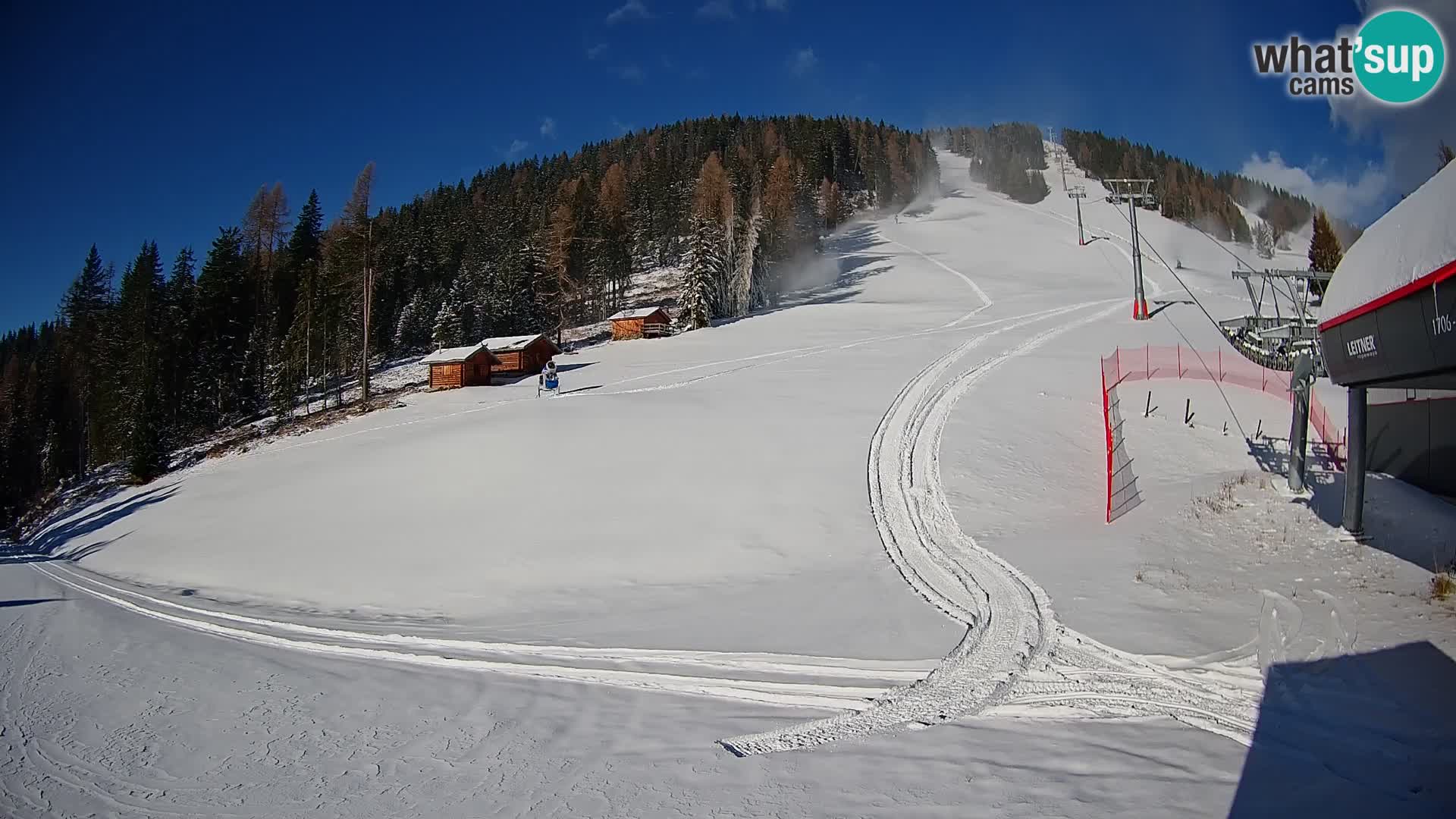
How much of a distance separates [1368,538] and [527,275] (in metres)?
52.7

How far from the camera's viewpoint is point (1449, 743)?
4367 mm

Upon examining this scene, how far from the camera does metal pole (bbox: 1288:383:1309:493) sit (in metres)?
10.9

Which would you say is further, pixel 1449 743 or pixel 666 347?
pixel 666 347

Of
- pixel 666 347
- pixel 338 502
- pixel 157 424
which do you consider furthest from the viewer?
pixel 666 347

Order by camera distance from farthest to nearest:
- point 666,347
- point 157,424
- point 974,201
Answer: point 974,201 → point 666,347 → point 157,424

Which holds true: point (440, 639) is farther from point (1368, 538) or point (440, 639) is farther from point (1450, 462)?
point (1450, 462)

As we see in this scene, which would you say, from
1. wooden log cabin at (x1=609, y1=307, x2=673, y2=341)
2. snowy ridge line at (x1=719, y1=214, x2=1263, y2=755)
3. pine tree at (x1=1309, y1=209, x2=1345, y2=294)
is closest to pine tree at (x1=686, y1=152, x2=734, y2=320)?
wooden log cabin at (x1=609, y1=307, x2=673, y2=341)

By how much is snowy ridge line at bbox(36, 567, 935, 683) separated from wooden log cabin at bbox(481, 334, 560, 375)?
112 ft

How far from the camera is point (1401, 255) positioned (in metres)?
6.53

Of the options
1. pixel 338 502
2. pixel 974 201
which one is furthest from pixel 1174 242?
pixel 338 502

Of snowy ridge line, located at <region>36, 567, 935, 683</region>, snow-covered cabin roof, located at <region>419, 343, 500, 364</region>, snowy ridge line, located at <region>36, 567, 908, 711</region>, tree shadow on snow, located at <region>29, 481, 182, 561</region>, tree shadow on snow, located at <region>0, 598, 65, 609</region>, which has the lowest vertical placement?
tree shadow on snow, located at <region>29, 481, 182, 561</region>

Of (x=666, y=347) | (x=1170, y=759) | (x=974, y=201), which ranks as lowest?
(x=1170, y=759)

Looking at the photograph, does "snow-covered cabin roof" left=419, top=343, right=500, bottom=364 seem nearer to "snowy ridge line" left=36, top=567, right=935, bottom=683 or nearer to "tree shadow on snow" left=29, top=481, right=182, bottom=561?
"tree shadow on snow" left=29, top=481, right=182, bottom=561

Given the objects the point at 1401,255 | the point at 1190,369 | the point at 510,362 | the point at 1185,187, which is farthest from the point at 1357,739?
the point at 1185,187
